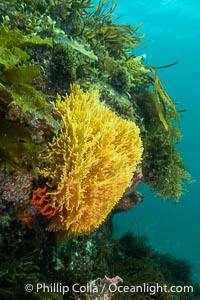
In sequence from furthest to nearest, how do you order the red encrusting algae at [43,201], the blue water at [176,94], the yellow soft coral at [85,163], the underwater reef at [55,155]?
the blue water at [176,94]
the red encrusting algae at [43,201]
the yellow soft coral at [85,163]
the underwater reef at [55,155]

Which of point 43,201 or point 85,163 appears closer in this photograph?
point 85,163

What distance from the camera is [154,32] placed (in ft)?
183

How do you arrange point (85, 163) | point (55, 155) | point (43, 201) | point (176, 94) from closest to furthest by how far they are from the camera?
point (85, 163), point (55, 155), point (43, 201), point (176, 94)

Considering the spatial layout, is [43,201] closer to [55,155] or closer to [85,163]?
[55,155]

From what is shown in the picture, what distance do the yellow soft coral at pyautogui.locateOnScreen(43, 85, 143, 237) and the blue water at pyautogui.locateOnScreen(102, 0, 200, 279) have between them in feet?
71.2

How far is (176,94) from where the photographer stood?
276ft

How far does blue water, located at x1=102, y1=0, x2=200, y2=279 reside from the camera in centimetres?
4134

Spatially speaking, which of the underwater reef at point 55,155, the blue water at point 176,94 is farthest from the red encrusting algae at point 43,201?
the blue water at point 176,94

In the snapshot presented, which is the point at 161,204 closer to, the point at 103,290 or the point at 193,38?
the point at 193,38

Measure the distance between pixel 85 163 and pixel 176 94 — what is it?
85.3m

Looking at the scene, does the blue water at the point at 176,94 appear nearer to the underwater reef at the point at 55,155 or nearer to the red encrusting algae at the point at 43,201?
the underwater reef at the point at 55,155

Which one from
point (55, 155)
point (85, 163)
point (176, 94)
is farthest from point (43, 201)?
point (176, 94)

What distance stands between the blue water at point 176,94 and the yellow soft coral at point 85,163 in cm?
2170

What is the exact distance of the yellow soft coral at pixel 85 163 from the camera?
10.5 feet
